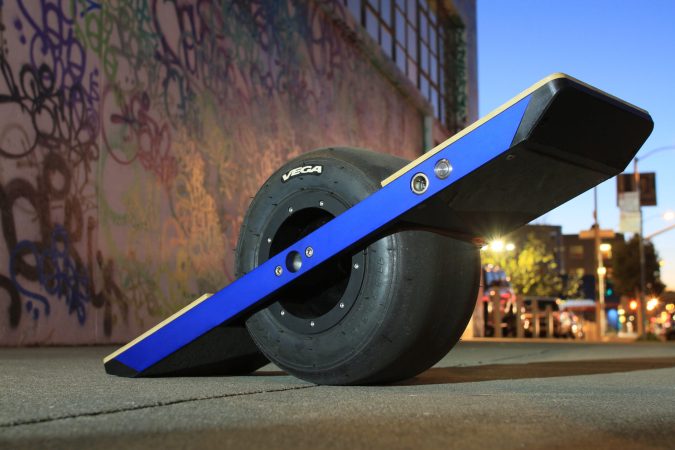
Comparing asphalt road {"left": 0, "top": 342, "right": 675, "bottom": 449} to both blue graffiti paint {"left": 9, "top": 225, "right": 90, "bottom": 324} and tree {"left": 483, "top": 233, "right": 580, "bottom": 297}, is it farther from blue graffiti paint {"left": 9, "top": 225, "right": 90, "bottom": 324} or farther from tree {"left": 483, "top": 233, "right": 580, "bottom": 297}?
tree {"left": 483, "top": 233, "right": 580, "bottom": 297}

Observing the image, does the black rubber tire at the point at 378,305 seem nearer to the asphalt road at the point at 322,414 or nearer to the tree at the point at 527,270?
the asphalt road at the point at 322,414

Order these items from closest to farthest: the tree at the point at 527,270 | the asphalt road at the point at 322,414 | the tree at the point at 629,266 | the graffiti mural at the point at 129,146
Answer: the asphalt road at the point at 322,414, the graffiti mural at the point at 129,146, the tree at the point at 527,270, the tree at the point at 629,266

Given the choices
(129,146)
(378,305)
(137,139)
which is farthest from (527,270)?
(378,305)

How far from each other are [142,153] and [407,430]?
9.02 meters

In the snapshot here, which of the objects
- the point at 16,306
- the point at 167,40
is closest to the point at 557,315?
the point at 167,40

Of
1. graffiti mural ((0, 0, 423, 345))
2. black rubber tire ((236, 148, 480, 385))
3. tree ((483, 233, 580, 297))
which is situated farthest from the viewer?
tree ((483, 233, 580, 297))

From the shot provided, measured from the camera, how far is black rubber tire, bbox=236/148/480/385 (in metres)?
3.38

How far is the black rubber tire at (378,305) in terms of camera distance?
3.38 metres

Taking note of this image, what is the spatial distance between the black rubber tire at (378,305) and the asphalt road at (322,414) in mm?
118

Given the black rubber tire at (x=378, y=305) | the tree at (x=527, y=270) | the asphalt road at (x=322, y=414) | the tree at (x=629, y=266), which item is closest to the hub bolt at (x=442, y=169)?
the black rubber tire at (x=378, y=305)

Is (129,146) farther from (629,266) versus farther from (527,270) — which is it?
(629,266)

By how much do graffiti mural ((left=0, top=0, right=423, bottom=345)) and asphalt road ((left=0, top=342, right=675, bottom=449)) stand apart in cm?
514

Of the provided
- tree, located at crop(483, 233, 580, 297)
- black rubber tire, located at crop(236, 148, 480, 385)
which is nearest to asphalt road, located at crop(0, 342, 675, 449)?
black rubber tire, located at crop(236, 148, 480, 385)

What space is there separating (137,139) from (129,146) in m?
0.21
